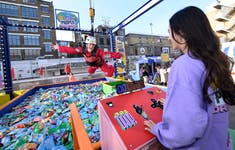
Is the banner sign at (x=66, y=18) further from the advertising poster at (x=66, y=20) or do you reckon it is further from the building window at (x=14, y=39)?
the building window at (x=14, y=39)

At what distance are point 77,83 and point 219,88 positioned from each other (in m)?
6.74

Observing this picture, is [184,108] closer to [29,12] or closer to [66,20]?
[66,20]

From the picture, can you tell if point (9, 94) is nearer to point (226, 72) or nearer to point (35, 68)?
point (226, 72)

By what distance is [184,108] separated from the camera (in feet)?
2.66

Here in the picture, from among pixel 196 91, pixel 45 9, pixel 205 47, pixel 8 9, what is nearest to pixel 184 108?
pixel 196 91

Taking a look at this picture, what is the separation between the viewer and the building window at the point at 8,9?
29.3m

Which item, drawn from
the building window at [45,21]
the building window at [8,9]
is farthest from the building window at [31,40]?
the building window at [8,9]

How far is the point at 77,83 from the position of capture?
7.25 metres

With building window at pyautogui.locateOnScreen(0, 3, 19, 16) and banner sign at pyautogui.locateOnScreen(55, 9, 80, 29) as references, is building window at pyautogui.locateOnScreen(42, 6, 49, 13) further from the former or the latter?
banner sign at pyautogui.locateOnScreen(55, 9, 80, 29)

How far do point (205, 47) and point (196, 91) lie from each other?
268 mm

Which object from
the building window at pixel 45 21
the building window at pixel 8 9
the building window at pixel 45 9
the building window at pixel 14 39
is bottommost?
the building window at pixel 14 39

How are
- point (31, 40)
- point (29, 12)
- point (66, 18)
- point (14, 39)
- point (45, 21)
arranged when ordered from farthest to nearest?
1. point (45, 21)
2. point (29, 12)
3. point (31, 40)
4. point (14, 39)
5. point (66, 18)

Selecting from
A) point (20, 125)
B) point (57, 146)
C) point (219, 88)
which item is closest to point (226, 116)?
point (219, 88)

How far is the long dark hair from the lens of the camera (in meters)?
0.88
